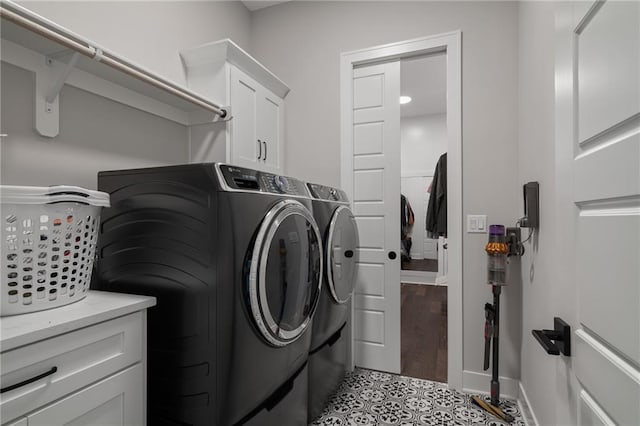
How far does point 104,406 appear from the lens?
963 millimetres

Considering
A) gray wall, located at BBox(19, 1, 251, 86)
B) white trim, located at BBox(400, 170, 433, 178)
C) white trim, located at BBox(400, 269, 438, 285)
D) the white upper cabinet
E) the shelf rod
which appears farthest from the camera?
white trim, located at BBox(400, 170, 433, 178)

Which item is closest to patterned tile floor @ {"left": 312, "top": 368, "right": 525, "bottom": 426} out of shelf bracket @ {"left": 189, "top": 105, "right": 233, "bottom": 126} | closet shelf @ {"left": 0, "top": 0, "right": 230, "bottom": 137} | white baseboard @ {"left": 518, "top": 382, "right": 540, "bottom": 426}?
white baseboard @ {"left": 518, "top": 382, "right": 540, "bottom": 426}

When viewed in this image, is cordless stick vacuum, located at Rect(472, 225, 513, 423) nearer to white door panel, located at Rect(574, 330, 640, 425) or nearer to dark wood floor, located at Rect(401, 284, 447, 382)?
dark wood floor, located at Rect(401, 284, 447, 382)

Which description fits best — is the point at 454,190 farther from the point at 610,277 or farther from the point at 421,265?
the point at 421,265

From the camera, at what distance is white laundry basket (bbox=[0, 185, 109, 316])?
89 cm

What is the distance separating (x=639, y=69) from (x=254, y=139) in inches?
80.4

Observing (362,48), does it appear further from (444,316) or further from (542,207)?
(444,316)

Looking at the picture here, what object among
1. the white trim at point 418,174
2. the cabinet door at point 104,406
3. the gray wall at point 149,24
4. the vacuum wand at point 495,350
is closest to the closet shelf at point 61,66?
the gray wall at point 149,24

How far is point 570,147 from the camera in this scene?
78cm

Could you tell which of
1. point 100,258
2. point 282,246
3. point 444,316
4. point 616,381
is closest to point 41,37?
point 100,258

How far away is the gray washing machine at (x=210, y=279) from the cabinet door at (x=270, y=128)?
1066mm

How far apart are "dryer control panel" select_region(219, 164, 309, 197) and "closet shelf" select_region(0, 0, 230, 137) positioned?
2.43ft

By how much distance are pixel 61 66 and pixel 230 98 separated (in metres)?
0.87

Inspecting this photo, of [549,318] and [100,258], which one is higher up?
[100,258]
